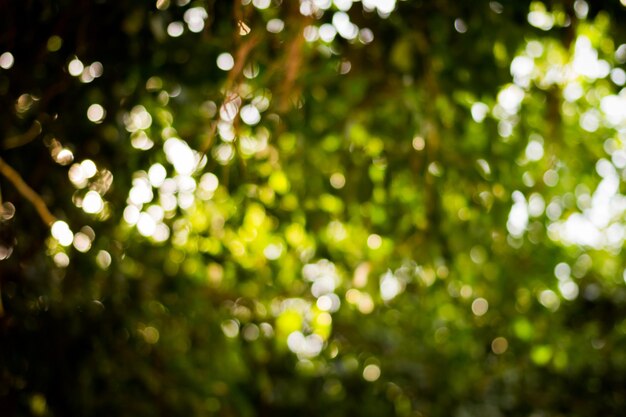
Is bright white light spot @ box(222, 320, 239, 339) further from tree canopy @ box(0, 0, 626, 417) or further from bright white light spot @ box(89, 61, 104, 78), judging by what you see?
bright white light spot @ box(89, 61, 104, 78)

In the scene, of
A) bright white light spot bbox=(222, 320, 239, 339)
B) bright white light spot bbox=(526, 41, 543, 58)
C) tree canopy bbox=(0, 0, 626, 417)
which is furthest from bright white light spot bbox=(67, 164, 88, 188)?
bright white light spot bbox=(526, 41, 543, 58)

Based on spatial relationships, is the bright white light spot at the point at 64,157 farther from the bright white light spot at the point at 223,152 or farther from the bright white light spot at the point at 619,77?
the bright white light spot at the point at 619,77

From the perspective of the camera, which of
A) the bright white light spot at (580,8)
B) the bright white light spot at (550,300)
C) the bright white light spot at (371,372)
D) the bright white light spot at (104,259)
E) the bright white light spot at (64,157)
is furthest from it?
the bright white light spot at (550,300)

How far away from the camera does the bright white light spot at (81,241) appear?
1883 millimetres

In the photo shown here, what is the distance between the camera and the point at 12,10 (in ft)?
4.74

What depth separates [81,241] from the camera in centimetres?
190

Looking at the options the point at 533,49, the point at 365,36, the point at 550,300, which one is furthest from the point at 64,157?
the point at 550,300

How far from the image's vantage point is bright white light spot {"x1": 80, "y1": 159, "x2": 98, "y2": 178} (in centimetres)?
179

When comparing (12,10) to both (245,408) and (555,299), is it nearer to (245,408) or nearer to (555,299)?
(245,408)

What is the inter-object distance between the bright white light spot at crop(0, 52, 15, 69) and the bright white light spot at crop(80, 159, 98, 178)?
323mm

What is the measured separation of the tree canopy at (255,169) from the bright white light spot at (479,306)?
1.14ft

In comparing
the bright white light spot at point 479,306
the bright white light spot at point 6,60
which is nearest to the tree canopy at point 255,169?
the bright white light spot at point 6,60

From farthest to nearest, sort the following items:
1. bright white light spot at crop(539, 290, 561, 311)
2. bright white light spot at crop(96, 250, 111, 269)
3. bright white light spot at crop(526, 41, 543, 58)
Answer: bright white light spot at crop(539, 290, 561, 311)
bright white light spot at crop(526, 41, 543, 58)
bright white light spot at crop(96, 250, 111, 269)

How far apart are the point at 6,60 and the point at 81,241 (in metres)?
0.57
